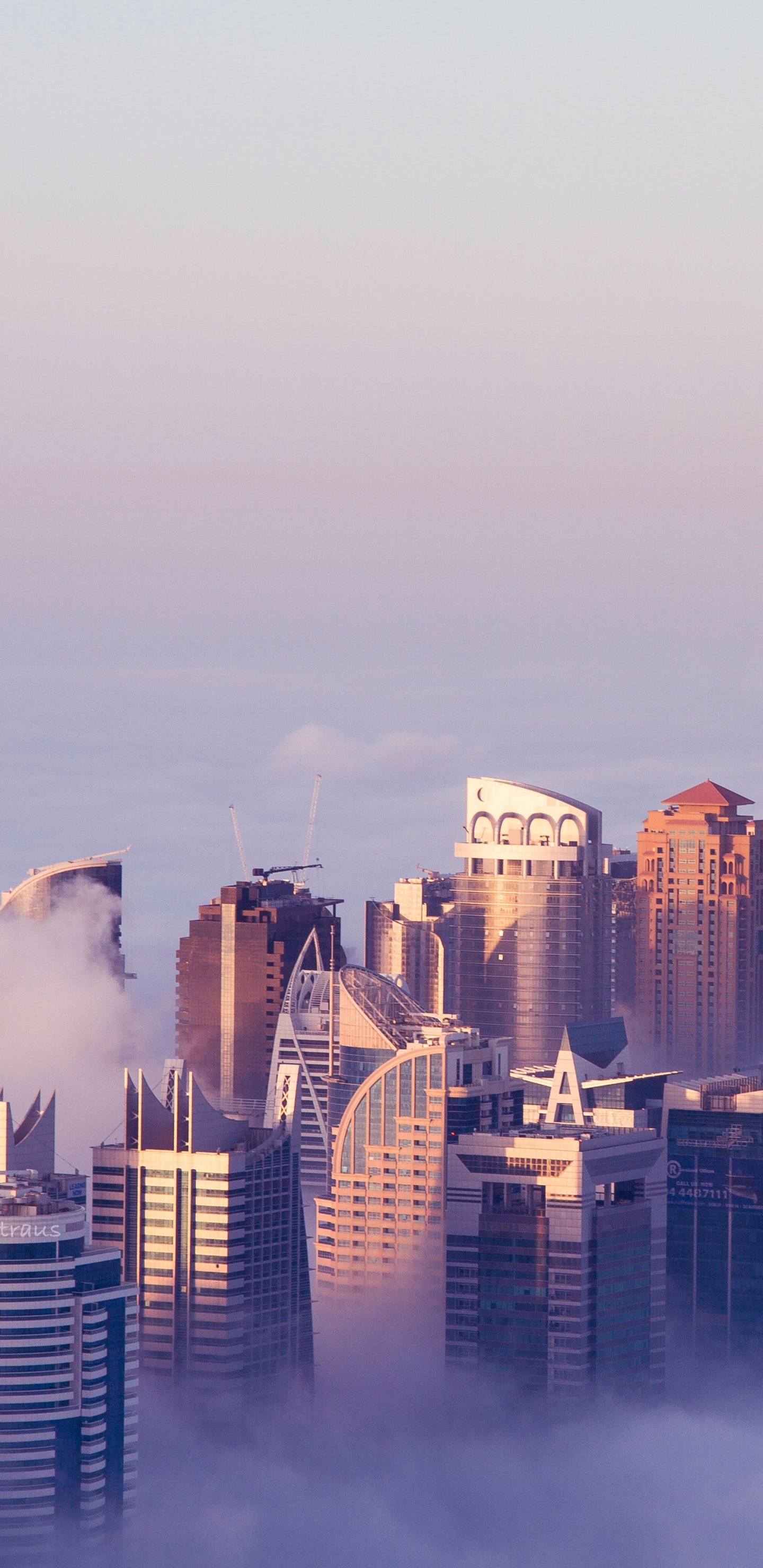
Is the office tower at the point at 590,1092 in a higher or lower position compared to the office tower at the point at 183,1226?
higher

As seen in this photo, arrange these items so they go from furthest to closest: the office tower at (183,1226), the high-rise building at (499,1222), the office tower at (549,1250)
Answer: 1. the high-rise building at (499,1222)
2. the office tower at (549,1250)
3. the office tower at (183,1226)

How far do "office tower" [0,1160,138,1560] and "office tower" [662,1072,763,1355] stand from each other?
2176 inches

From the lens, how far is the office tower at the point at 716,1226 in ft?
545

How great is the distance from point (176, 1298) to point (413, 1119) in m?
18.2

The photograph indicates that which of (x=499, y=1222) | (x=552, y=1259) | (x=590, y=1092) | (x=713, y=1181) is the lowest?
(x=552, y=1259)

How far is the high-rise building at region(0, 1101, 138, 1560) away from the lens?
114500 mm

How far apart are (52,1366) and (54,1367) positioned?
0.21 ft

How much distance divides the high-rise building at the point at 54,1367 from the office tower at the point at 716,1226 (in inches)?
2155

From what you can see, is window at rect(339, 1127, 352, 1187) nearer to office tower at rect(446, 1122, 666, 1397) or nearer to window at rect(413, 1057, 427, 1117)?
window at rect(413, 1057, 427, 1117)

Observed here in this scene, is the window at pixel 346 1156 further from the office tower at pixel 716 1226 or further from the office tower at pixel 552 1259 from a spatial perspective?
the office tower at pixel 716 1226

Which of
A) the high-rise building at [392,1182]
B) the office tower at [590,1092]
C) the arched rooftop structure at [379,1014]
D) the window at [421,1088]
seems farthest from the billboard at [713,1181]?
the arched rooftop structure at [379,1014]

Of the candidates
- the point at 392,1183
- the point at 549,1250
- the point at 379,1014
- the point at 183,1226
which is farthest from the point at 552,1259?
the point at 379,1014

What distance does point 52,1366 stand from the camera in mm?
114812

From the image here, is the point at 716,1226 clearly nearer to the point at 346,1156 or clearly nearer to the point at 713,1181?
the point at 713,1181
